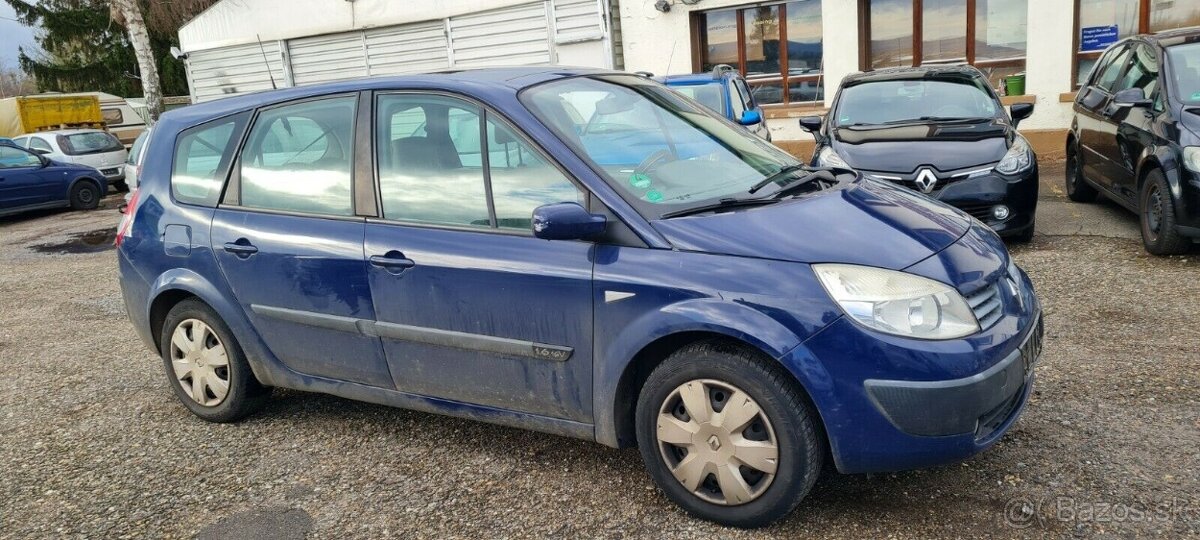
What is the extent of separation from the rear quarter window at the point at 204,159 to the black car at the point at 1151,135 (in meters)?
6.03

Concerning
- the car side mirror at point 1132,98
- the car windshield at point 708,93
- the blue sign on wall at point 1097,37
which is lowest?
the car side mirror at point 1132,98

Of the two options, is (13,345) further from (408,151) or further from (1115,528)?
(1115,528)

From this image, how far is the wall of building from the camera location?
12.7 meters

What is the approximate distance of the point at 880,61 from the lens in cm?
1428

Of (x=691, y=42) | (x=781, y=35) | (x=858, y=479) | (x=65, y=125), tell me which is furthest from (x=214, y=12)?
(x=858, y=479)

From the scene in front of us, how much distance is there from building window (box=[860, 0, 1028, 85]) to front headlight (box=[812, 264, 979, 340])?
38.1 feet

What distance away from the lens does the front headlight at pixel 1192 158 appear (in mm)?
6297

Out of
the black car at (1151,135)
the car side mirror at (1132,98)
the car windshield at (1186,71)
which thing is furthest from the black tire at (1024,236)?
the car windshield at (1186,71)

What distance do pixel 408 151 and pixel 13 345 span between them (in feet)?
15.4

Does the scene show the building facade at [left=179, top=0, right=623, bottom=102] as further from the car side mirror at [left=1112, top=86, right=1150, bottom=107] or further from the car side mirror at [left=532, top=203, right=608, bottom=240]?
the car side mirror at [left=532, top=203, right=608, bottom=240]

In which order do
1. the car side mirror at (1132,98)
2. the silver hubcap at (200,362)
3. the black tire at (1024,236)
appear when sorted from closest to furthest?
1. the silver hubcap at (200,362)
2. the car side mirror at (1132,98)
3. the black tire at (1024,236)

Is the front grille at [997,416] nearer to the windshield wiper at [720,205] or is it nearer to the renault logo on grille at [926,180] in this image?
the windshield wiper at [720,205]

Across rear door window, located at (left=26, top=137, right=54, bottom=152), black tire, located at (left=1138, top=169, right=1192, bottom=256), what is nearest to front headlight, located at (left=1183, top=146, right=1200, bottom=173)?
black tire, located at (left=1138, top=169, right=1192, bottom=256)

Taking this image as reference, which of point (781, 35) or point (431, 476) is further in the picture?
point (781, 35)
